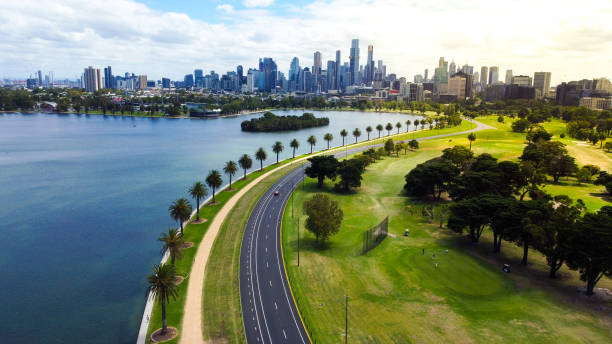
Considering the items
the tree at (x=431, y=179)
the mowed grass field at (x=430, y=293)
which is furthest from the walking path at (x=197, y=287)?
the tree at (x=431, y=179)

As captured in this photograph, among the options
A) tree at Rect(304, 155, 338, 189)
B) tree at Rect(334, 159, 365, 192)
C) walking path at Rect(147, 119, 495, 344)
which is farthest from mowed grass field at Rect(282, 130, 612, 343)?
tree at Rect(304, 155, 338, 189)

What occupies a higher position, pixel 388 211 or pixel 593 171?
pixel 593 171

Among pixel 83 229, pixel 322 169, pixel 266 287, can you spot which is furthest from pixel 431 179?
pixel 83 229

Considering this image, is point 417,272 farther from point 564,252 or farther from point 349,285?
point 564,252

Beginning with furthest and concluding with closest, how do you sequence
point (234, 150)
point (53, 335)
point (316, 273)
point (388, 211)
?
point (234, 150) < point (388, 211) < point (316, 273) < point (53, 335)

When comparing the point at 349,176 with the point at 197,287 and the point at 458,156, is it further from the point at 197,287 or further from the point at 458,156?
the point at 197,287

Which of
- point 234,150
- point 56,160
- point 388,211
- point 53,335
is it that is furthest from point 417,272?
point 56,160

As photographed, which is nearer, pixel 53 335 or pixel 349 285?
pixel 53 335
